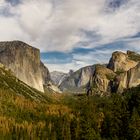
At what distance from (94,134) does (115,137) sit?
1240 centimetres

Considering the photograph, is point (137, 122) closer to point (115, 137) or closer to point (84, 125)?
point (115, 137)

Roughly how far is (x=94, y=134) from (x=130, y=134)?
19.0 meters

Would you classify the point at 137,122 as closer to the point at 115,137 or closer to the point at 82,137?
the point at 115,137

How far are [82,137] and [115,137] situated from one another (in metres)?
17.7

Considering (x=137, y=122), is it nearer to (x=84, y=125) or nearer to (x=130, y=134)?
(x=130, y=134)

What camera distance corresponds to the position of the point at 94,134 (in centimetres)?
19412

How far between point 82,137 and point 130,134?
25.5 meters

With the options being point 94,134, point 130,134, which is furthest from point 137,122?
point 94,134

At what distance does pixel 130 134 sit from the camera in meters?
195

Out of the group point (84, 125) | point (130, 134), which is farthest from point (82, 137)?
point (130, 134)

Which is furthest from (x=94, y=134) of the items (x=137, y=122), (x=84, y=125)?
(x=137, y=122)

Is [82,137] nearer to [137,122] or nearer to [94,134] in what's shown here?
[94,134]

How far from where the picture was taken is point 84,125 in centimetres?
19788
